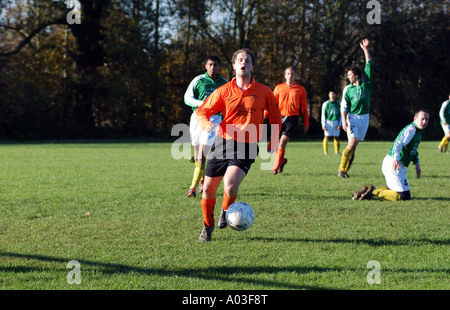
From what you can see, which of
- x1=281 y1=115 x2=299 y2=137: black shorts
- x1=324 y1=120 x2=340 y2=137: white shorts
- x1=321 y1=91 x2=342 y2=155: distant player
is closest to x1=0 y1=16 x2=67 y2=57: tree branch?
x1=321 y1=91 x2=342 y2=155: distant player

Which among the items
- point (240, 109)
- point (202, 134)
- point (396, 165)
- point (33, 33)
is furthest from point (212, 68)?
point (33, 33)

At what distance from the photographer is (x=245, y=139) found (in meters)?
5.32

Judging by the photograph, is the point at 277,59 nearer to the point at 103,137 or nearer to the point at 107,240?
the point at 103,137

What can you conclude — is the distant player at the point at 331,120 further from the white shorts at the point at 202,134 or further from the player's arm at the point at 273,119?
the player's arm at the point at 273,119

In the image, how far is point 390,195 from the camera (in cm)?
804

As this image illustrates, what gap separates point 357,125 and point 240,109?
6.18m

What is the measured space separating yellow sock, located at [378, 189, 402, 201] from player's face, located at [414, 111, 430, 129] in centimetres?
113

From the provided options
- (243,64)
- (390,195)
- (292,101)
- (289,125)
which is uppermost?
(243,64)

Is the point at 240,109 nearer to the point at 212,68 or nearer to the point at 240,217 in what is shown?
the point at 240,217

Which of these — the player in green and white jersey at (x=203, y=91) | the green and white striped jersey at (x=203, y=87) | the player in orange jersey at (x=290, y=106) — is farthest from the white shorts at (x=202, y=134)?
the player in orange jersey at (x=290, y=106)

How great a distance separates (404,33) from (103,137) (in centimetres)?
2140

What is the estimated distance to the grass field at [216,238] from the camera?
13.1ft

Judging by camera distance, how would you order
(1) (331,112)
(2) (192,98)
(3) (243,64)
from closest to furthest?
(3) (243,64) < (2) (192,98) < (1) (331,112)

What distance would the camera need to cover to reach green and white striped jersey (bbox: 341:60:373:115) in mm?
10672
